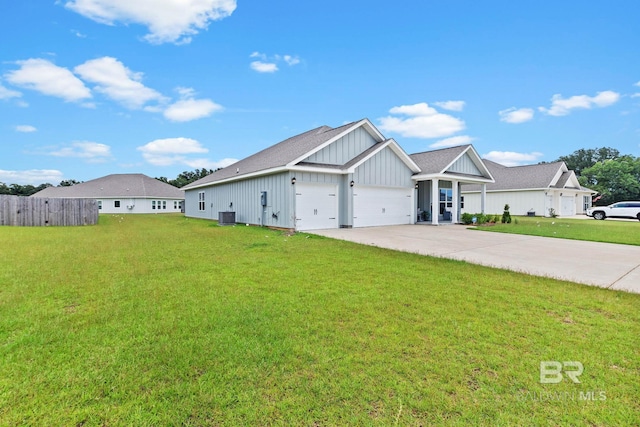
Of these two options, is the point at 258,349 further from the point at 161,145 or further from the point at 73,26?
the point at 161,145

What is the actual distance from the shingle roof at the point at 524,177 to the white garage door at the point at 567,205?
312cm

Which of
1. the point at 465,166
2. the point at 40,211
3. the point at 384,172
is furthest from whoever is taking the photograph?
the point at 465,166

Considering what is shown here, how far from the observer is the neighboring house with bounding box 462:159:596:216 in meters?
27.4

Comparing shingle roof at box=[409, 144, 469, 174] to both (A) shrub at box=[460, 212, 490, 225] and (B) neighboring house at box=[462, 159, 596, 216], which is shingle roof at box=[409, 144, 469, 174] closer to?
(A) shrub at box=[460, 212, 490, 225]

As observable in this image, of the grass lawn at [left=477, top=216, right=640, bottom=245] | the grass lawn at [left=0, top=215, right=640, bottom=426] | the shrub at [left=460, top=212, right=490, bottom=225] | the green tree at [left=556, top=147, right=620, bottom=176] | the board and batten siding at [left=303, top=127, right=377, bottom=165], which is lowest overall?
the grass lawn at [left=0, top=215, right=640, bottom=426]

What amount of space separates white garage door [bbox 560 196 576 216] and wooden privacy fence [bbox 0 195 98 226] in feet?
128

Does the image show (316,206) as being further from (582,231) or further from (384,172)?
(582,231)

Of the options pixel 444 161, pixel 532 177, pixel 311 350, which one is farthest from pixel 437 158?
Answer: pixel 311 350

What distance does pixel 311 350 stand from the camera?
9.09 ft

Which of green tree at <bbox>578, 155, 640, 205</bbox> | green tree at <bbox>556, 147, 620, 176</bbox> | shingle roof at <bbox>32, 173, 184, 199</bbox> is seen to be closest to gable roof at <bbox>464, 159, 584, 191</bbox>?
green tree at <bbox>578, 155, 640, 205</bbox>

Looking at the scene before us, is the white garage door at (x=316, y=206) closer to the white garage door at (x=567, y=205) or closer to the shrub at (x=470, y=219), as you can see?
the shrub at (x=470, y=219)

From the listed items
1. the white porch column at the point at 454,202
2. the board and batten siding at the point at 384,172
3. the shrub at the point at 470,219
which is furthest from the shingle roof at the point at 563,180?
the board and batten siding at the point at 384,172

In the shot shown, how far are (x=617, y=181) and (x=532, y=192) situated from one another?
25.4 meters

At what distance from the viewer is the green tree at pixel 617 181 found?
1581 inches
